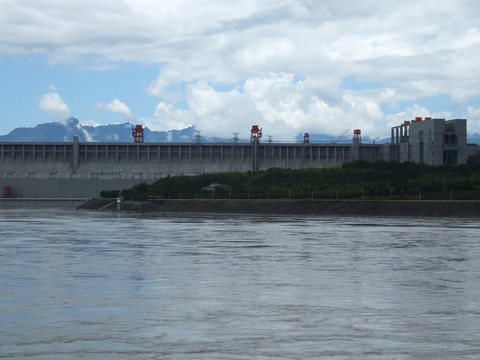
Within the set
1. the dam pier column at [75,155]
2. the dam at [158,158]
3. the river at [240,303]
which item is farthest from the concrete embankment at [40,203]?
the river at [240,303]

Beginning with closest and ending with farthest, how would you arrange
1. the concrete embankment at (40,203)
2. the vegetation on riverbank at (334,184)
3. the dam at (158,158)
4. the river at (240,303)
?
the river at (240,303)
the vegetation on riverbank at (334,184)
the concrete embankment at (40,203)
the dam at (158,158)

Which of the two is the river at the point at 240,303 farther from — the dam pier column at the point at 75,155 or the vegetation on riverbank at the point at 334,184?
the dam pier column at the point at 75,155

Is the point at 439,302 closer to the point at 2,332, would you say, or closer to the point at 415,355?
the point at 415,355

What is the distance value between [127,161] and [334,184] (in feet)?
188

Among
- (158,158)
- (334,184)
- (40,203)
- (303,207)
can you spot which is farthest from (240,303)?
(158,158)

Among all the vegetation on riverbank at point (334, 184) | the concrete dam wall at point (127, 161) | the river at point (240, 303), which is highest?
the concrete dam wall at point (127, 161)

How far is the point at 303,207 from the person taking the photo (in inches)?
4862

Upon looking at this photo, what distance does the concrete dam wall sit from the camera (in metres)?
177

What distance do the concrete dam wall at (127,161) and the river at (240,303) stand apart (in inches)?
5249

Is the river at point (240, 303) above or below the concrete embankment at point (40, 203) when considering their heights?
above

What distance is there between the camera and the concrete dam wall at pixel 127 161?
177000mm

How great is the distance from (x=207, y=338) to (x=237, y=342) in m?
0.86

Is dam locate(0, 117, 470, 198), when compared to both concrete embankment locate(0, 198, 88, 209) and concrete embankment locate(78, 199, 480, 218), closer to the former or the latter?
concrete embankment locate(0, 198, 88, 209)

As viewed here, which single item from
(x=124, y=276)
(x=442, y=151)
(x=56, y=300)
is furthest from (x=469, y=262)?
(x=442, y=151)
